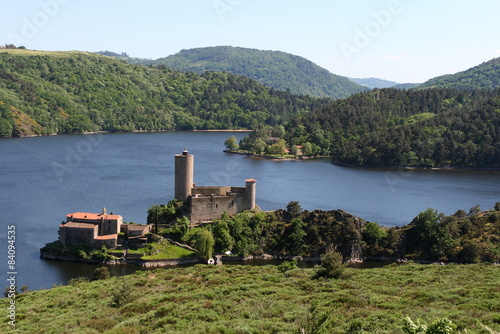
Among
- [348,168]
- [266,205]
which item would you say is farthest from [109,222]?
[348,168]

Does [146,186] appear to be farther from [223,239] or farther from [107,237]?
[223,239]

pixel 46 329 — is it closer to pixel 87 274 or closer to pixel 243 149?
pixel 87 274

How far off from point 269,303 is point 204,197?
2923 cm

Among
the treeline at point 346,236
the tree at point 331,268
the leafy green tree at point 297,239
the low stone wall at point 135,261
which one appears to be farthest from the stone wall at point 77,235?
the tree at point 331,268

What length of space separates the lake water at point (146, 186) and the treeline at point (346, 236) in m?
9.36

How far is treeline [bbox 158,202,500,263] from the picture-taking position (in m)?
49.3

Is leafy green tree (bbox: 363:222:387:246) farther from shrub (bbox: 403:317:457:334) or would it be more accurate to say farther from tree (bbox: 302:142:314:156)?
tree (bbox: 302:142:314:156)

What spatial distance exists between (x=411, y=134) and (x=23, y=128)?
100356mm

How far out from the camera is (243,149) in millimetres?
130000

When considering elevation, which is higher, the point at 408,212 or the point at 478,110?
the point at 478,110

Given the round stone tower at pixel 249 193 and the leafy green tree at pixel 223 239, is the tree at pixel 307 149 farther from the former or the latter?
the leafy green tree at pixel 223 239

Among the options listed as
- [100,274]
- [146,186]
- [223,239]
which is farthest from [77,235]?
[146,186]

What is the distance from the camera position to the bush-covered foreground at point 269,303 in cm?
2012

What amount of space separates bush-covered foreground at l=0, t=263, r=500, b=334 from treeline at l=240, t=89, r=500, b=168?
8442 cm
